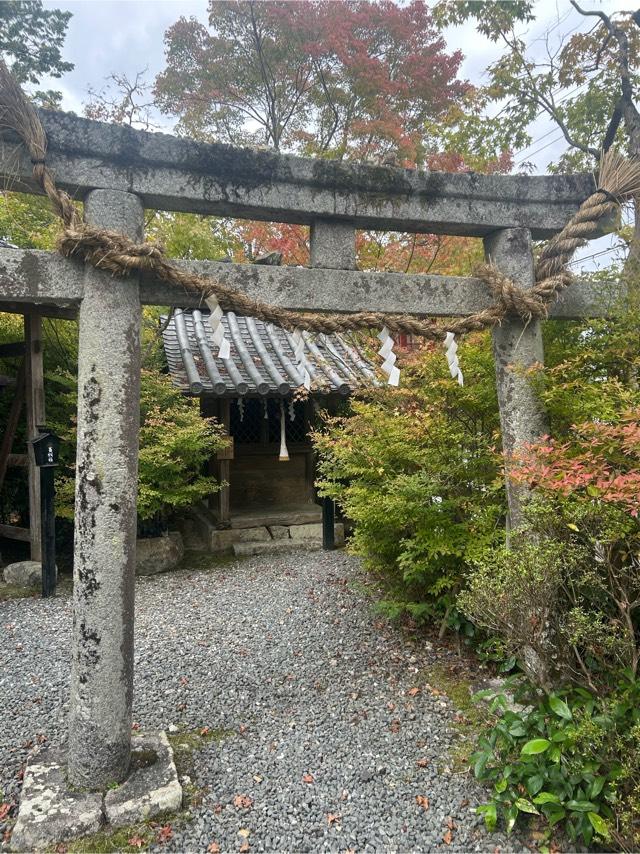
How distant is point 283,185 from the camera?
9.53 feet

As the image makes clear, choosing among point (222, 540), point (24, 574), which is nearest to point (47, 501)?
point (24, 574)

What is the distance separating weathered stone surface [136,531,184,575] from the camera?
7152mm

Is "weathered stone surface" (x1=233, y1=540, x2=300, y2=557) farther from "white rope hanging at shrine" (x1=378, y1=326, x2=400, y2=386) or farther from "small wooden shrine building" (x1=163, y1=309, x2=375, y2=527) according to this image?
"white rope hanging at shrine" (x1=378, y1=326, x2=400, y2=386)

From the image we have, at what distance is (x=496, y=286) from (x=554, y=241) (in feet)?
1.79

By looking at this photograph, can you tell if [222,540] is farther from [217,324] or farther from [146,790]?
[217,324]

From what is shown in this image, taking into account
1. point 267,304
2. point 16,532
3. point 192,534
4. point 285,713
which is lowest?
point 285,713

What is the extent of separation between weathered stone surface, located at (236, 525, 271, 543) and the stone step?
13 cm

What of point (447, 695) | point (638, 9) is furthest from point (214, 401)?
point (638, 9)

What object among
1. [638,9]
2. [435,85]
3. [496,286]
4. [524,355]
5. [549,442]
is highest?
[435,85]

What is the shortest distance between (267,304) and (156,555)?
544 cm

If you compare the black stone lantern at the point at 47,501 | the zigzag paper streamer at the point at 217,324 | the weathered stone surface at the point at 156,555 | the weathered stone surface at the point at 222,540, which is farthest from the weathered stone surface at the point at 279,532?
the zigzag paper streamer at the point at 217,324

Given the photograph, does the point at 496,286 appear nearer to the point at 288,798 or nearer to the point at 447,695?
the point at 447,695

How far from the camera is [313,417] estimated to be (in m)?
9.01

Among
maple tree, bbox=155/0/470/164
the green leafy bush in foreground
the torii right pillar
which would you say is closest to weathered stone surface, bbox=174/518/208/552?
the torii right pillar
